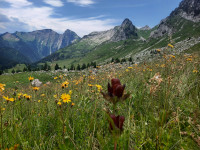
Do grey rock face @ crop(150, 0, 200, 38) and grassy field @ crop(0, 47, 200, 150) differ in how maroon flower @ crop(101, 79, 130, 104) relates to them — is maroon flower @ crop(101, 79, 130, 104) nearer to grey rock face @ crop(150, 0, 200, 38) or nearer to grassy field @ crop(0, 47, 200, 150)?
grassy field @ crop(0, 47, 200, 150)

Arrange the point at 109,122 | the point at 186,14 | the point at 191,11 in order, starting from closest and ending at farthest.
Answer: the point at 109,122, the point at 191,11, the point at 186,14

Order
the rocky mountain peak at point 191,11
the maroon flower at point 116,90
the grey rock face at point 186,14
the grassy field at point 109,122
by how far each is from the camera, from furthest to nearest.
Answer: the grey rock face at point 186,14 → the rocky mountain peak at point 191,11 → the grassy field at point 109,122 → the maroon flower at point 116,90

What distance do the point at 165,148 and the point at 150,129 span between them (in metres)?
0.50

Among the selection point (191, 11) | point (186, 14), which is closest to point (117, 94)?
point (191, 11)

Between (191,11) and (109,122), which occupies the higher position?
(191,11)

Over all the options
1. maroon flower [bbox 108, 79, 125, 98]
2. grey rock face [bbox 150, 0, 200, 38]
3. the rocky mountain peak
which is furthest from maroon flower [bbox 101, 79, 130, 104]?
the rocky mountain peak

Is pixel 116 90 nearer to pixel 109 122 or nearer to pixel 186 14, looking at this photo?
pixel 109 122

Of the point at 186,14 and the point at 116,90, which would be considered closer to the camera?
the point at 116,90

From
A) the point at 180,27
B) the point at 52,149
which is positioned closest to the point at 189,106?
the point at 52,149

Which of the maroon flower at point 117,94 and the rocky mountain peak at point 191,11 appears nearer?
the maroon flower at point 117,94

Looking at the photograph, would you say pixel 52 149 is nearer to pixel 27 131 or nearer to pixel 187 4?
pixel 27 131

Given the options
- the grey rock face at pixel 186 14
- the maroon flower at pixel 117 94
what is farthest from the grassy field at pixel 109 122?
the grey rock face at pixel 186 14

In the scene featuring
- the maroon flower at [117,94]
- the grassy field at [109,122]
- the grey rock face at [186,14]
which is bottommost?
the grassy field at [109,122]

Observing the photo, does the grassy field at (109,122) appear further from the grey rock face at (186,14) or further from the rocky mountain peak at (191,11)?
the rocky mountain peak at (191,11)
